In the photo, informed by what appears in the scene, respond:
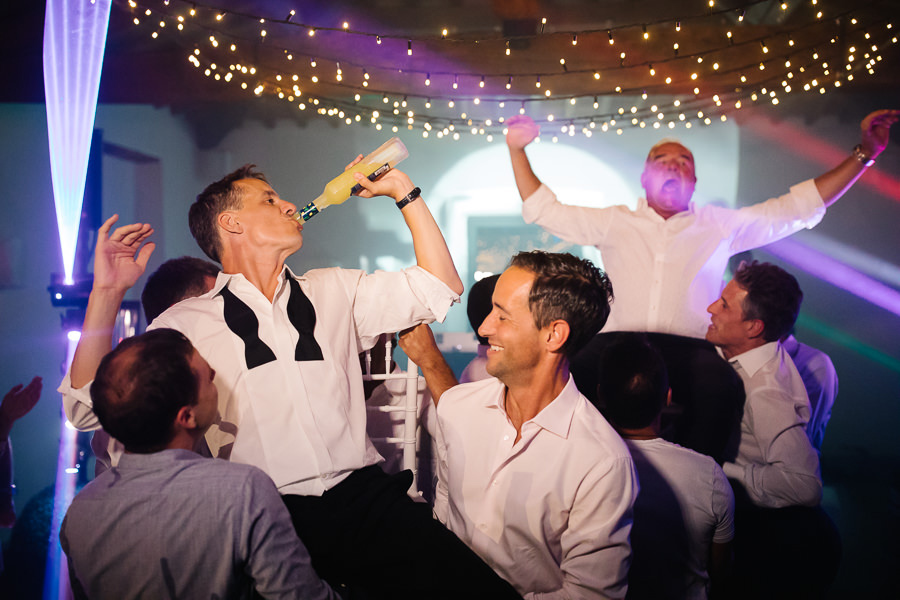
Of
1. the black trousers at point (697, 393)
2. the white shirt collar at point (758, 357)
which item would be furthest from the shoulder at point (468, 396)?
the white shirt collar at point (758, 357)

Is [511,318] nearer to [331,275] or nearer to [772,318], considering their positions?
[331,275]

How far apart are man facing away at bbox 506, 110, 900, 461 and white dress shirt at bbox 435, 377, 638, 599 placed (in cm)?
123

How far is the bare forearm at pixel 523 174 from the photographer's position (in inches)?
121

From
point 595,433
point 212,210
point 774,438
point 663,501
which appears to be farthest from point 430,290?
point 774,438

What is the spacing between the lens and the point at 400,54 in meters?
5.23

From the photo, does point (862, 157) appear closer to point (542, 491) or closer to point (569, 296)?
point (569, 296)

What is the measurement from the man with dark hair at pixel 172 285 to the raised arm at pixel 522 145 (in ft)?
4.91

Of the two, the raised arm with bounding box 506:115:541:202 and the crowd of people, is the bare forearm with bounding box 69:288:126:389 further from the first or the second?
the raised arm with bounding box 506:115:541:202

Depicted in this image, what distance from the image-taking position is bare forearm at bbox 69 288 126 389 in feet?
5.54

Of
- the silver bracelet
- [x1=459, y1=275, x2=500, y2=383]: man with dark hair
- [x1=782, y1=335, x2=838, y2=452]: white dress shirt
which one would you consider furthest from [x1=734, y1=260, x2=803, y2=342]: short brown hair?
[x1=459, y1=275, x2=500, y2=383]: man with dark hair

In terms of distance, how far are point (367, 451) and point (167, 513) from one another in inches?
24.2

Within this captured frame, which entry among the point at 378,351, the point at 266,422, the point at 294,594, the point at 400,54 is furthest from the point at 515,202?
the point at 294,594

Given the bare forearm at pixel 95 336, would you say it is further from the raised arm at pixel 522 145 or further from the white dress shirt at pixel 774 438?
the white dress shirt at pixel 774 438

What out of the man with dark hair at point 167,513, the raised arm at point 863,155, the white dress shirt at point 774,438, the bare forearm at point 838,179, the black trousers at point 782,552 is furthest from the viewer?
the bare forearm at point 838,179
